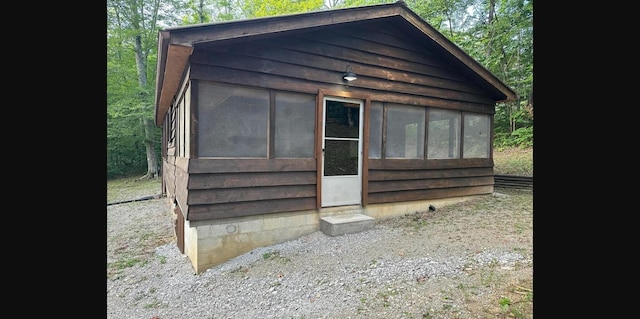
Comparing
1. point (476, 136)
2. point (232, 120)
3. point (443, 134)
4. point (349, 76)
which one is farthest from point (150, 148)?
point (476, 136)

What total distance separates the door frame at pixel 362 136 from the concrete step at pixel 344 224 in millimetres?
310

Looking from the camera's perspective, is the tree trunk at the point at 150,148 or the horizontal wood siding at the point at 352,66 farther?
the tree trunk at the point at 150,148

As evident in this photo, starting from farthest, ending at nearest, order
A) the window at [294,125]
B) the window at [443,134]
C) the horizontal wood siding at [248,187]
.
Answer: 1. the window at [443,134]
2. the window at [294,125]
3. the horizontal wood siding at [248,187]

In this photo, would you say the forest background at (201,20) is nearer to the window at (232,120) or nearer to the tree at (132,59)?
the tree at (132,59)

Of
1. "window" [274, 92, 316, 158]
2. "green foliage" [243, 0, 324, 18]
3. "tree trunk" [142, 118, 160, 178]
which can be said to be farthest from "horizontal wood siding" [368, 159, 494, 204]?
"tree trunk" [142, 118, 160, 178]

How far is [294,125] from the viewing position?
16.3 feet

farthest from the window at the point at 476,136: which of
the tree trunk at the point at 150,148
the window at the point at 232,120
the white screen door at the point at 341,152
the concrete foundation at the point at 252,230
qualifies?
the tree trunk at the point at 150,148

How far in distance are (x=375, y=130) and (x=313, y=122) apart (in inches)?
→ 51.5

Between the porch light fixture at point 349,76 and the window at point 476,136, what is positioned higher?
the porch light fixture at point 349,76

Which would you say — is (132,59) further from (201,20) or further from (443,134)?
(443,134)

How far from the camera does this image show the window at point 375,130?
576cm
